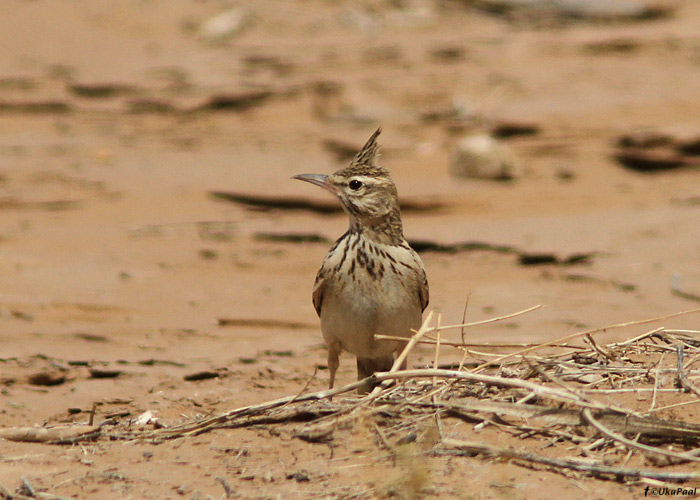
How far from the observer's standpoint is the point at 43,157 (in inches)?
566

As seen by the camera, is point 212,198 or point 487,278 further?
point 212,198

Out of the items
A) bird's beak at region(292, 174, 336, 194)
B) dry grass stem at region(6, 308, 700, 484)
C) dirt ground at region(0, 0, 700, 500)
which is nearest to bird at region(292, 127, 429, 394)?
bird's beak at region(292, 174, 336, 194)

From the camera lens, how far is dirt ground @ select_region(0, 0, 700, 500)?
4.89m

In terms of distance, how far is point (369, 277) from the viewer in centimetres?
616

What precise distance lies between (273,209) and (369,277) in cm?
642

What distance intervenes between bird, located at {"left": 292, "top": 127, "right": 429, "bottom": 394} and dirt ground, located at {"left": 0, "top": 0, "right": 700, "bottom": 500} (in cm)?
84

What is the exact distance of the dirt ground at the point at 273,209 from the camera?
4891 millimetres

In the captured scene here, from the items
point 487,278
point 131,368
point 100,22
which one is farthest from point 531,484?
point 100,22

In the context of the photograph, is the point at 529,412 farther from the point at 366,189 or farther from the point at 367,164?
the point at 367,164

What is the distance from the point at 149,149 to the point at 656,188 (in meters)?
6.86

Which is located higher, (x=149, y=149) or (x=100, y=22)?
(x=100, y=22)

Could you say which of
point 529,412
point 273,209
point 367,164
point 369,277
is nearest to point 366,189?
point 367,164

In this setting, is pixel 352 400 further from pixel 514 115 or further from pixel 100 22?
pixel 100 22

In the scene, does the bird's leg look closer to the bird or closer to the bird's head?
the bird
